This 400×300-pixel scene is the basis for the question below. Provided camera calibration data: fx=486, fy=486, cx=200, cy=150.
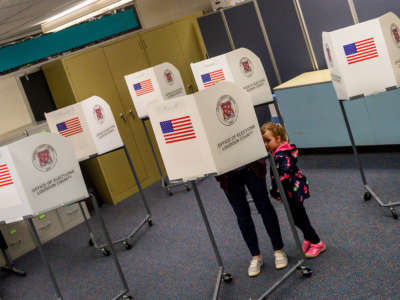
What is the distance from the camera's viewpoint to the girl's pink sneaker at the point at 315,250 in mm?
3148

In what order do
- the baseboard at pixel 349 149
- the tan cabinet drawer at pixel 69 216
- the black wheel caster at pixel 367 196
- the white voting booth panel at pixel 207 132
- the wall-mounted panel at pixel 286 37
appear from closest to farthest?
the white voting booth panel at pixel 207 132 < the black wheel caster at pixel 367 196 < the baseboard at pixel 349 149 < the wall-mounted panel at pixel 286 37 < the tan cabinet drawer at pixel 69 216

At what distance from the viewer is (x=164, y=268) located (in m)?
3.77

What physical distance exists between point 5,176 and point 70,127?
47.6 inches

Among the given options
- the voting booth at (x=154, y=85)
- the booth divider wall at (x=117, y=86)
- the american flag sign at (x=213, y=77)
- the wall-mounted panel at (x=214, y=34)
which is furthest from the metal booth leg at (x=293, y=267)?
the wall-mounted panel at (x=214, y=34)

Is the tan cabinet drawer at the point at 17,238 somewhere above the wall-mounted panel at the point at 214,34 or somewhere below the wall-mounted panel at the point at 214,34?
below

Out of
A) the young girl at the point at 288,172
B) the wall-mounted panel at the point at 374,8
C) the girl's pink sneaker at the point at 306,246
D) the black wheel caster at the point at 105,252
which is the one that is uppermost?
the wall-mounted panel at the point at 374,8

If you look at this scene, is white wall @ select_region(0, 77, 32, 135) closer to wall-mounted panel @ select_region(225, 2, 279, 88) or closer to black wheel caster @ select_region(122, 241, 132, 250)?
black wheel caster @ select_region(122, 241, 132, 250)

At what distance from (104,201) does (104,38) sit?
2.35 m

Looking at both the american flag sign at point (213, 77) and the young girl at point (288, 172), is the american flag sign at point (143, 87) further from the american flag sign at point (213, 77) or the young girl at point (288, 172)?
the young girl at point (288, 172)

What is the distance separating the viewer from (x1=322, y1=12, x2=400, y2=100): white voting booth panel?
3139mm

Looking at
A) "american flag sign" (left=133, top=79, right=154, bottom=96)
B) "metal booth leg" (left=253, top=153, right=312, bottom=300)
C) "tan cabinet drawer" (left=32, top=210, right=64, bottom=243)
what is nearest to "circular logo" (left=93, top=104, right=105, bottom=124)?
"american flag sign" (left=133, top=79, right=154, bottom=96)

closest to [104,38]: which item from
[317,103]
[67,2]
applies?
[67,2]

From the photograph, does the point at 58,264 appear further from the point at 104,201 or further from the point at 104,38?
the point at 104,38

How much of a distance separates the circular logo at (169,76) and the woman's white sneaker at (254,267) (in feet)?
8.55
